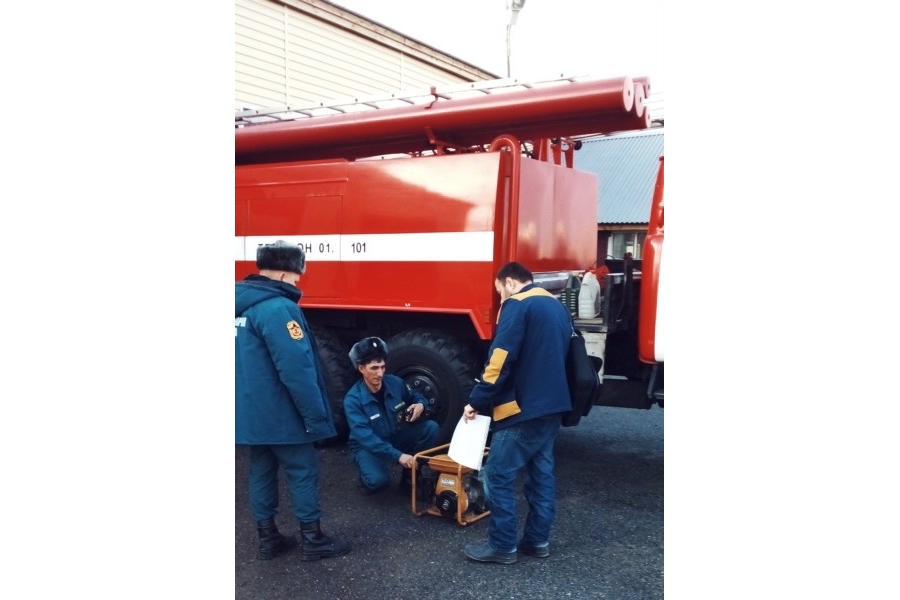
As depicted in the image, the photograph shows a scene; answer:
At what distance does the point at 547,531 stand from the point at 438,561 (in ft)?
2.06

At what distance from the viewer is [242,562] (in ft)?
13.7

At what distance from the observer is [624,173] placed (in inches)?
730

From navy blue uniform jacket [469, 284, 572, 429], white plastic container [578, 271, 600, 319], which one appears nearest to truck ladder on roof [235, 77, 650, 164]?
white plastic container [578, 271, 600, 319]

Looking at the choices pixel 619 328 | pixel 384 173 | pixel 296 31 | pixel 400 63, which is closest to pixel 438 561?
pixel 619 328

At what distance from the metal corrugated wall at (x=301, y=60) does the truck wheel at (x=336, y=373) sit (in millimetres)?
3346

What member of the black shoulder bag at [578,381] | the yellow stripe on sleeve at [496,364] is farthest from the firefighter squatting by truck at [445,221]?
the yellow stripe on sleeve at [496,364]

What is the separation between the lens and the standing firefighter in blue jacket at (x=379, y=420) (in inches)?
195

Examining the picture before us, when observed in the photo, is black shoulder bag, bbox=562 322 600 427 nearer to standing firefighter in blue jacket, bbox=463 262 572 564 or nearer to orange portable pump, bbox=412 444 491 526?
standing firefighter in blue jacket, bbox=463 262 572 564

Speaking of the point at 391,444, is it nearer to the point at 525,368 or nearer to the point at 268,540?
the point at 268,540

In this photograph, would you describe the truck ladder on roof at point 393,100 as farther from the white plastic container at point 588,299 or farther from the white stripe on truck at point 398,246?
the white plastic container at point 588,299

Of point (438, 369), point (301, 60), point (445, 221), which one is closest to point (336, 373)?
point (438, 369)

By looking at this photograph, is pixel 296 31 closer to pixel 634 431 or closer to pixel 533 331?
pixel 634 431

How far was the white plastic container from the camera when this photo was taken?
591cm

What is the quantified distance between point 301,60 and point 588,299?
6.25 meters
